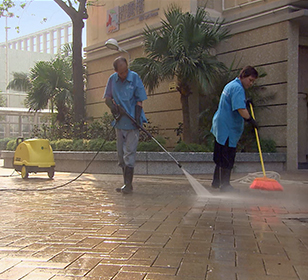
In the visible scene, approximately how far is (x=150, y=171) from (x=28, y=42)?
94591 mm

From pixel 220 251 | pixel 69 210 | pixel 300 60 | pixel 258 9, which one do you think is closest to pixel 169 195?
pixel 69 210

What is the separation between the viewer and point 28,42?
9594cm

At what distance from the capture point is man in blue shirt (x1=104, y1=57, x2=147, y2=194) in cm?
592

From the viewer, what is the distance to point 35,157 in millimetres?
8250

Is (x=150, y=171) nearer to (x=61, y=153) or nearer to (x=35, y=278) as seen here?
(x=61, y=153)

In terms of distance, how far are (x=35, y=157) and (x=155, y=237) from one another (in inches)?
221

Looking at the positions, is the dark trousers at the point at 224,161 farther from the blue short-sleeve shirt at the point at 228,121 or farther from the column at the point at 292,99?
the column at the point at 292,99

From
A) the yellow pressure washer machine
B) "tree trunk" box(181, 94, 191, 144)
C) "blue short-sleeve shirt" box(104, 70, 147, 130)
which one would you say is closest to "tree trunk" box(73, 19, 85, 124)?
"tree trunk" box(181, 94, 191, 144)

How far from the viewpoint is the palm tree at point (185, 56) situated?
33.3 feet

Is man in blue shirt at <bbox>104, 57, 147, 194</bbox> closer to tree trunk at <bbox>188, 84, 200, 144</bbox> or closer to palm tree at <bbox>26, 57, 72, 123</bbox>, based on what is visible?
tree trunk at <bbox>188, 84, 200, 144</bbox>

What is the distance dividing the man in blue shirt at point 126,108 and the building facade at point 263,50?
5605 millimetres

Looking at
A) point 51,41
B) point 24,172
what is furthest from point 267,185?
point 51,41

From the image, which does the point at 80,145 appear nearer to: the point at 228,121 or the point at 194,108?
the point at 194,108

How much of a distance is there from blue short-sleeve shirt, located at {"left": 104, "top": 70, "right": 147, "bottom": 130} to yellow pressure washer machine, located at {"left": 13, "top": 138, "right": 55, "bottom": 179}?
9.56ft
